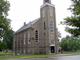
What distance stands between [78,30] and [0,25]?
22.3 meters

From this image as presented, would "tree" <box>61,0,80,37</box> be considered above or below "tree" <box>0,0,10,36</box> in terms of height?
below

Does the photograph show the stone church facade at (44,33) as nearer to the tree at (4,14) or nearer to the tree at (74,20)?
the tree at (4,14)

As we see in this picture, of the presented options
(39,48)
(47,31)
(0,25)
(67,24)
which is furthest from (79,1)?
Result: (39,48)

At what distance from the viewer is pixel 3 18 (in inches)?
1086

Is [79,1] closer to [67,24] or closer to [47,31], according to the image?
[67,24]

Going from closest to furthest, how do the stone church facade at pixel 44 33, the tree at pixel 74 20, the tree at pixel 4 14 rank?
the tree at pixel 74 20, the tree at pixel 4 14, the stone church facade at pixel 44 33

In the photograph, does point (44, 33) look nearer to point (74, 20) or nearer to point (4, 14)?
point (4, 14)

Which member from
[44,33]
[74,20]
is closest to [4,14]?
[44,33]

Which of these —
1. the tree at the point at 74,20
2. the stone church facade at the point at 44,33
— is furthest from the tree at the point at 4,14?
the tree at the point at 74,20

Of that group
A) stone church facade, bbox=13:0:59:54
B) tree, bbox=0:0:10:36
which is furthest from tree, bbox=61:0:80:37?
stone church facade, bbox=13:0:59:54

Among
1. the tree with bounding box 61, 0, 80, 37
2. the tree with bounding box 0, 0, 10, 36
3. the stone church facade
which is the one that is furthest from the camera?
the stone church facade

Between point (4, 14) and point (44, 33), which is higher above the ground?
point (4, 14)

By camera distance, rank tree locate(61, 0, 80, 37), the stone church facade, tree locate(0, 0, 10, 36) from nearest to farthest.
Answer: tree locate(61, 0, 80, 37)
tree locate(0, 0, 10, 36)
the stone church facade

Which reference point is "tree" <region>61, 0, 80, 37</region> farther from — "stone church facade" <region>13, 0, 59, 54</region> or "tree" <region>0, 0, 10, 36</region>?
"stone church facade" <region>13, 0, 59, 54</region>
